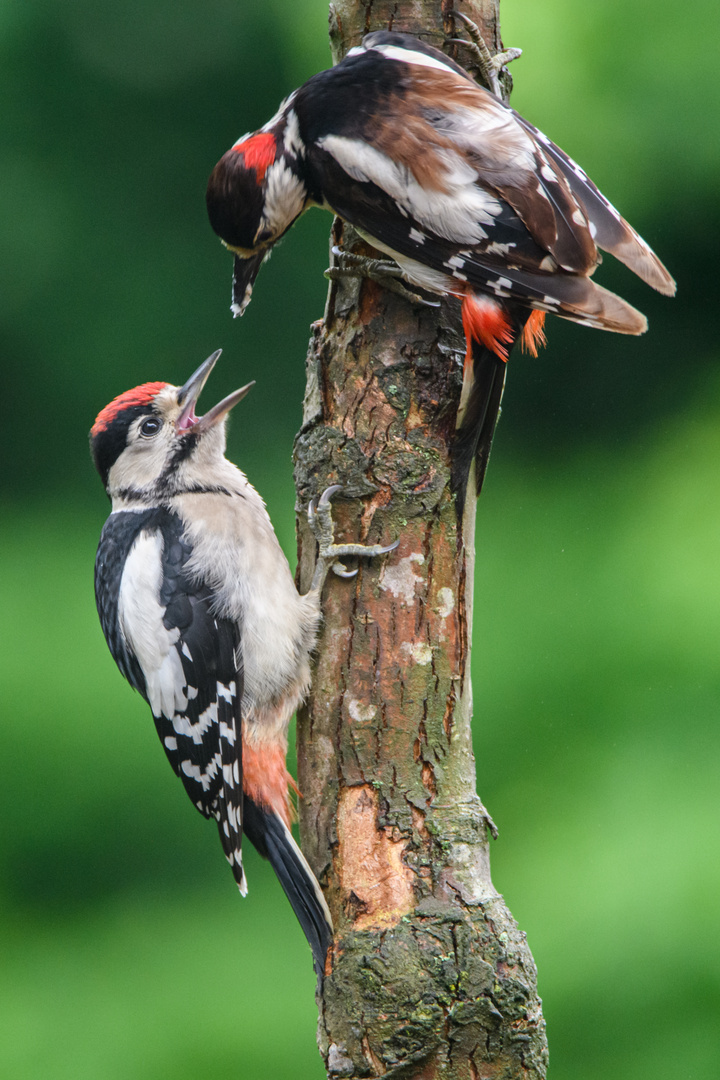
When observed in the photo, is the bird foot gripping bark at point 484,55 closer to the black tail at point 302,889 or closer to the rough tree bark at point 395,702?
the rough tree bark at point 395,702

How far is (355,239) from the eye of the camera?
1818mm

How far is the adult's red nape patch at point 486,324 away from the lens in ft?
5.32

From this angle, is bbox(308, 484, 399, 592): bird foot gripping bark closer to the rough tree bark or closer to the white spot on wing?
the rough tree bark

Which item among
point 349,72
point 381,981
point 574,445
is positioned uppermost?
point 349,72

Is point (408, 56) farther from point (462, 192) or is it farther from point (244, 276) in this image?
point (244, 276)

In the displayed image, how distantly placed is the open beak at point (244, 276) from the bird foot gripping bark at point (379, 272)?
182mm

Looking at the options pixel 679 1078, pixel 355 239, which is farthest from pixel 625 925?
pixel 355 239

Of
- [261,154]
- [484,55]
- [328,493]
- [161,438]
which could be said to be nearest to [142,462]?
[161,438]

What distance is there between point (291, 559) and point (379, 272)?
1515mm

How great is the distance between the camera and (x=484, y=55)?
70.4 inches

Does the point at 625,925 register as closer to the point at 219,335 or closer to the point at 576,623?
the point at 576,623

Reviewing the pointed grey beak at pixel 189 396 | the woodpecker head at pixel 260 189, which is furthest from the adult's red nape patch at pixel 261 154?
the pointed grey beak at pixel 189 396

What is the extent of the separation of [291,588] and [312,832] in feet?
1.30

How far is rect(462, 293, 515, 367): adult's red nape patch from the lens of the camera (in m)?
1.62
